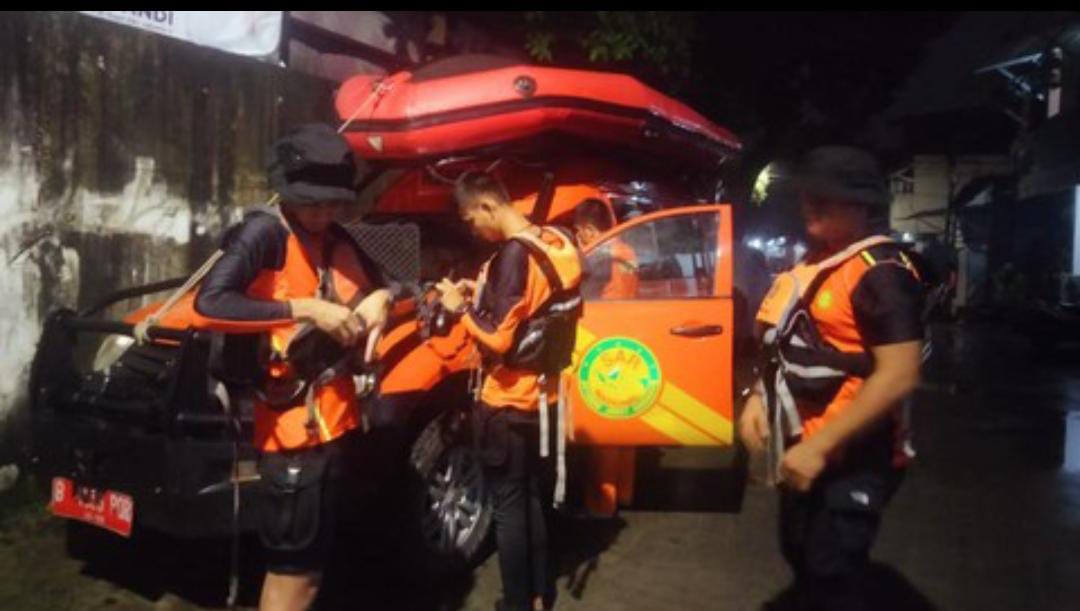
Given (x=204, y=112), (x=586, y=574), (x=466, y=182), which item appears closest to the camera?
(x=466, y=182)

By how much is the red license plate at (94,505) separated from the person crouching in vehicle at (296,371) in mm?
959

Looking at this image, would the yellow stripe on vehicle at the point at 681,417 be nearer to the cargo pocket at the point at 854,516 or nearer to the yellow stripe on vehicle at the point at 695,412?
the yellow stripe on vehicle at the point at 695,412

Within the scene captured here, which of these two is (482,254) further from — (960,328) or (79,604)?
(960,328)

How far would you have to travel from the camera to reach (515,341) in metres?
3.33

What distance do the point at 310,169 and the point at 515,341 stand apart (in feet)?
3.35

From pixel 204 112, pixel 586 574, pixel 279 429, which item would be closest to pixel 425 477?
pixel 586 574

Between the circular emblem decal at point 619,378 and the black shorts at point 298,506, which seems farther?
the circular emblem decal at point 619,378

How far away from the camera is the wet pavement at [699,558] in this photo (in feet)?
13.1

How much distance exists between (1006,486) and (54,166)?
628 centimetres

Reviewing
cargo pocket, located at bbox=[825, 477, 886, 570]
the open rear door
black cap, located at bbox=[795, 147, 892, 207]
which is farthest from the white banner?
cargo pocket, located at bbox=[825, 477, 886, 570]

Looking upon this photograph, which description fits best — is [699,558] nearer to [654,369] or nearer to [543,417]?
[654,369]

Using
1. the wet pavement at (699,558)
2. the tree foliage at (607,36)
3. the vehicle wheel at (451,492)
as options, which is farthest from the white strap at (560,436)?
the tree foliage at (607,36)

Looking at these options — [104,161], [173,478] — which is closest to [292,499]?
[173,478]

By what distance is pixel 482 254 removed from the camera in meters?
5.24
